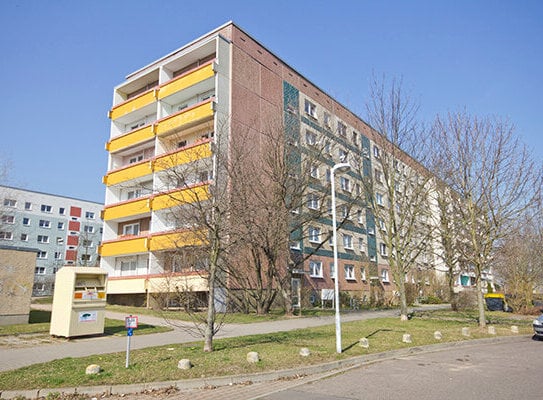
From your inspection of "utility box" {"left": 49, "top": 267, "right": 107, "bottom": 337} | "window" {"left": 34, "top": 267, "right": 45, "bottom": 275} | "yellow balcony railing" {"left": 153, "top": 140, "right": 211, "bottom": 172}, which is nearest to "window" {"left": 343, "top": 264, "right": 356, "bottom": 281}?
"yellow balcony railing" {"left": 153, "top": 140, "right": 211, "bottom": 172}

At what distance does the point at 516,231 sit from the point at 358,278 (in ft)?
70.6

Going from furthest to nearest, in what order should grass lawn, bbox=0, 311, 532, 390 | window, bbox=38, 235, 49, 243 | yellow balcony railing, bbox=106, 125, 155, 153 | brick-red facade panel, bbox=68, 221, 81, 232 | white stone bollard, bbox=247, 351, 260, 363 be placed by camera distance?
brick-red facade panel, bbox=68, 221, 81, 232 → window, bbox=38, 235, 49, 243 → yellow balcony railing, bbox=106, 125, 155, 153 → white stone bollard, bbox=247, 351, 260, 363 → grass lawn, bbox=0, 311, 532, 390

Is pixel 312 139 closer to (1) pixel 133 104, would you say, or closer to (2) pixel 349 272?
(2) pixel 349 272

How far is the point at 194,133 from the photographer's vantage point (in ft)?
99.0

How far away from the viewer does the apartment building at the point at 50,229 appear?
61.6m

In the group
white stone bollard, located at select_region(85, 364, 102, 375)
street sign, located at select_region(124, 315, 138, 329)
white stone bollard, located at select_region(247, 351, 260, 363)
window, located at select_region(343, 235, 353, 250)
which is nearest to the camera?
white stone bollard, located at select_region(85, 364, 102, 375)

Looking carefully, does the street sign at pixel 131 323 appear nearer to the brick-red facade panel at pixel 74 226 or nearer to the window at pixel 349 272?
the window at pixel 349 272

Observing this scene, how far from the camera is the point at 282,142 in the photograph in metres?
22.9

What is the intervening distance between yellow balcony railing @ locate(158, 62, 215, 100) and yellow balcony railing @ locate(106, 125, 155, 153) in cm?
279

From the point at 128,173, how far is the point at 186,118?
7.29 m

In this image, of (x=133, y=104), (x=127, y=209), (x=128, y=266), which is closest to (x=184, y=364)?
(x=127, y=209)

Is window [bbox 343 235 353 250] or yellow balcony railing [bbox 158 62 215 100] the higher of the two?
yellow balcony railing [bbox 158 62 215 100]

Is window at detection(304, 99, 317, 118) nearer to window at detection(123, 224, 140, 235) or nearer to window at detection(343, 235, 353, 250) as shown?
window at detection(343, 235, 353, 250)

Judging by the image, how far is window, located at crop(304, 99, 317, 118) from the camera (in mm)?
36119
